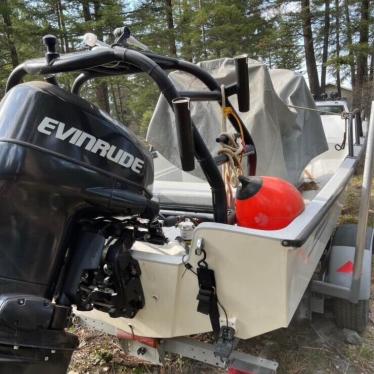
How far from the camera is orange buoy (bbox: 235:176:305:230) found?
158 centimetres

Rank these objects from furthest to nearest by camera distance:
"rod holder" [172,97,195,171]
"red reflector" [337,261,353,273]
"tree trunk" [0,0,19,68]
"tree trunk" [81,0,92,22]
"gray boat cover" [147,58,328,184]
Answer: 1. "tree trunk" [81,0,92,22]
2. "tree trunk" [0,0,19,68]
3. "gray boat cover" [147,58,328,184]
4. "red reflector" [337,261,353,273]
5. "rod holder" [172,97,195,171]

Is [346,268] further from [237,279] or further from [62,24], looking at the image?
[62,24]

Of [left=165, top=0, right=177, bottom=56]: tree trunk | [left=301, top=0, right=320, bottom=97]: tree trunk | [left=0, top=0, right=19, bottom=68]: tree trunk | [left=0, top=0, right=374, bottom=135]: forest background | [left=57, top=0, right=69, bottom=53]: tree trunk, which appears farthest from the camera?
[left=165, top=0, right=177, bottom=56]: tree trunk

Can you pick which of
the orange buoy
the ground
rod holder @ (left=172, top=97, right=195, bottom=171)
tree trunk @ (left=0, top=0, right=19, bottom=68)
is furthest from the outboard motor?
tree trunk @ (left=0, top=0, right=19, bottom=68)

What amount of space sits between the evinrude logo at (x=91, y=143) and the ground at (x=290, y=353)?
1.42 m

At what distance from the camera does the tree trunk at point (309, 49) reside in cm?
1195

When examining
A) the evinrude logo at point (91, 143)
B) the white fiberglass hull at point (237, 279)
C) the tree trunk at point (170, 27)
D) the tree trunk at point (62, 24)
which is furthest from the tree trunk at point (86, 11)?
the white fiberglass hull at point (237, 279)

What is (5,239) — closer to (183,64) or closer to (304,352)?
(183,64)

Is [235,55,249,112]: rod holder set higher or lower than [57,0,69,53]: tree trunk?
lower

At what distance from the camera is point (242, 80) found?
5.59ft

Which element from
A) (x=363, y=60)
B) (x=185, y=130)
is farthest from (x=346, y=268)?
(x=363, y=60)

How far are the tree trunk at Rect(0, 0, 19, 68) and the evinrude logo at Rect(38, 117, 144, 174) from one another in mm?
11834

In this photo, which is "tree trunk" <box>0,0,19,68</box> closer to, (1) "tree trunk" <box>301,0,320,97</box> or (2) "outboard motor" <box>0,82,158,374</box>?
(1) "tree trunk" <box>301,0,320,97</box>

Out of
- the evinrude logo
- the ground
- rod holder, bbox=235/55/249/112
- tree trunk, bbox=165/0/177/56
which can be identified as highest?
tree trunk, bbox=165/0/177/56
